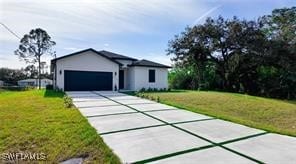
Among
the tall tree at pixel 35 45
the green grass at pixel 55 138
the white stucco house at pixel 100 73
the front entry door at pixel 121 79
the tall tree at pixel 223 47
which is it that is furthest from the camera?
the tall tree at pixel 35 45

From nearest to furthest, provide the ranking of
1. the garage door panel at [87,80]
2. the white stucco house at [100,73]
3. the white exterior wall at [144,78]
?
1. the white stucco house at [100,73]
2. the garage door panel at [87,80]
3. the white exterior wall at [144,78]

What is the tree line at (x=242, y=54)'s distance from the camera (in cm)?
2059

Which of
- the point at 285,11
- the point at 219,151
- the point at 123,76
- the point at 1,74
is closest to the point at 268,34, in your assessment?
the point at 285,11

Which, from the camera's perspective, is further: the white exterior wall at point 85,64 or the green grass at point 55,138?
the white exterior wall at point 85,64

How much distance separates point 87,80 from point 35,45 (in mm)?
22443

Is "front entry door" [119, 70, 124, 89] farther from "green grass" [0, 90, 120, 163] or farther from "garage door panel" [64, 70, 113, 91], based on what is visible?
"green grass" [0, 90, 120, 163]

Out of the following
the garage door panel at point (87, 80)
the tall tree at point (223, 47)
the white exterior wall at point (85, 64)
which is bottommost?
the garage door panel at point (87, 80)

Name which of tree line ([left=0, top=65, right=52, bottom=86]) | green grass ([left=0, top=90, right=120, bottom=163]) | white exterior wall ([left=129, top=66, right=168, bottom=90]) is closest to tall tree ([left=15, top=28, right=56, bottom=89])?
tree line ([left=0, top=65, right=52, bottom=86])

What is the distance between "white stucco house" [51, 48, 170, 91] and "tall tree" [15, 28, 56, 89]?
18.9 metres

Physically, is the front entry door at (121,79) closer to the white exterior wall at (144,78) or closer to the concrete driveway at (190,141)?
the white exterior wall at (144,78)

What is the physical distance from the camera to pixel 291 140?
4879mm

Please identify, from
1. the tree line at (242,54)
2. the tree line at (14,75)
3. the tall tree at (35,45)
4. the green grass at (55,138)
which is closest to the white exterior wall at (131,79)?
the tree line at (242,54)

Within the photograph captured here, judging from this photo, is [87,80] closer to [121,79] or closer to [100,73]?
[100,73]

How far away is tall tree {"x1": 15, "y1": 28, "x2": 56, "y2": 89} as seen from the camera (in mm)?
34750
